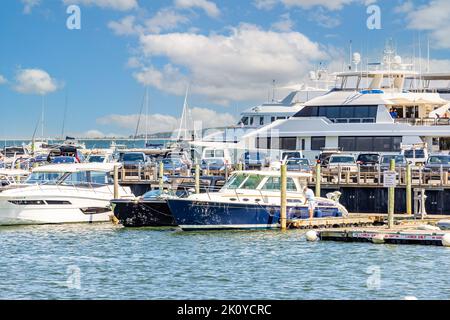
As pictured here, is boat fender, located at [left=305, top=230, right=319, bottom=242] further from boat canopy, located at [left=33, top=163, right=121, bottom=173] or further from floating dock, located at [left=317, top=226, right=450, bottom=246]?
boat canopy, located at [left=33, top=163, right=121, bottom=173]

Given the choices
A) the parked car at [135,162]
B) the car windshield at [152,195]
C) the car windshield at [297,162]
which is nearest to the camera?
the car windshield at [152,195]

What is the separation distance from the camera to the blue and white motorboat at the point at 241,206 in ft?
124

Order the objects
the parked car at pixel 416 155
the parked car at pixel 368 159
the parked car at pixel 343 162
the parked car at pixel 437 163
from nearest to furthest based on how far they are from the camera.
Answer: the parked car at pixel 437 163
the parked car at pixel 343 162
the parked car at pixel 368 159
the parked car at pixel 416 155

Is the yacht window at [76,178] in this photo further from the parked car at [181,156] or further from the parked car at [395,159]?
the parked car at [181,156]

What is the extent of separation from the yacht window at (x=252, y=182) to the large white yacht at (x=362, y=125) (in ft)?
80.0

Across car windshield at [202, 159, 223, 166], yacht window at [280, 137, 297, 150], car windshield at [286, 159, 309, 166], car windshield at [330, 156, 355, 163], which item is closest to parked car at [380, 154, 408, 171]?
car windshield at [330, 156, 355, 163]

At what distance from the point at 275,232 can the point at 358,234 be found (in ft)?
13.8

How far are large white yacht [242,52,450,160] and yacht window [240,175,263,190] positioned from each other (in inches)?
960

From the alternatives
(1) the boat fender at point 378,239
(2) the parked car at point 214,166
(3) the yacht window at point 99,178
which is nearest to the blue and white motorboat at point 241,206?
(1) the boat fender at point 378,239

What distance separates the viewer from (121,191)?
45188 mm

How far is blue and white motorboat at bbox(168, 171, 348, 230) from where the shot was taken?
3781cm

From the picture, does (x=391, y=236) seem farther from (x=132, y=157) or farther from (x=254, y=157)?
(x=254, y=157)

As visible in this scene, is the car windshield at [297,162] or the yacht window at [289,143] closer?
the car windshield at [297,162]

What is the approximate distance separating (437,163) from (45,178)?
823 inches
